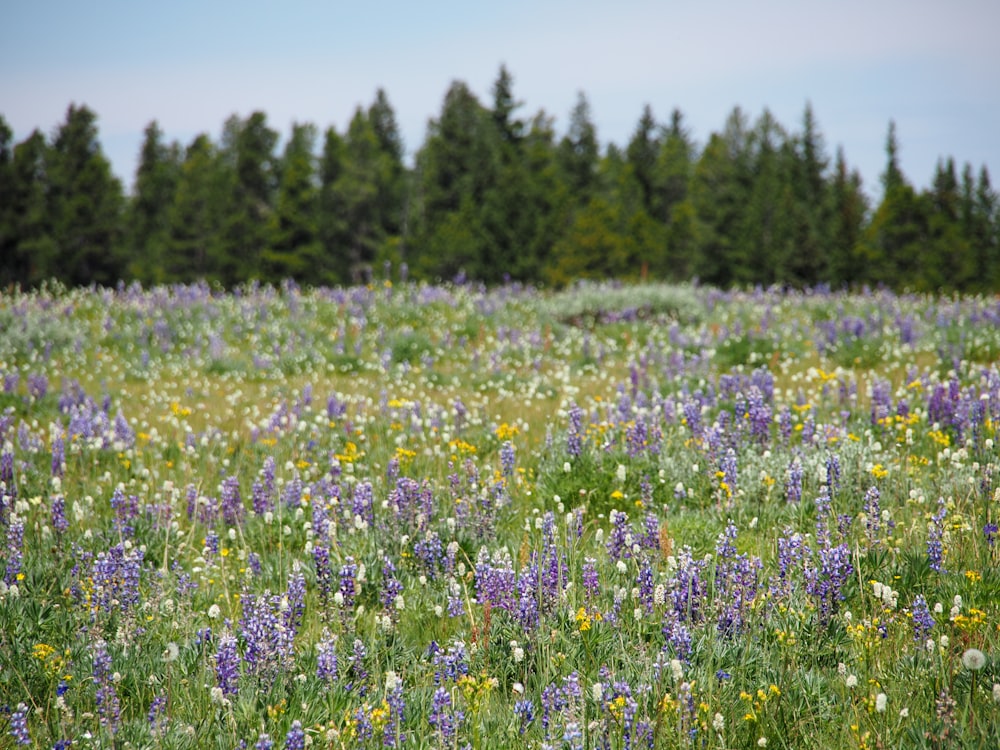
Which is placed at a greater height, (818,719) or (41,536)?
(41,536)

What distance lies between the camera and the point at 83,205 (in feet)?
142

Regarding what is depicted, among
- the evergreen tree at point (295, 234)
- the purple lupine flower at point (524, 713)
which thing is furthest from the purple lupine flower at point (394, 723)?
the evergreen tree at point (295, 234)

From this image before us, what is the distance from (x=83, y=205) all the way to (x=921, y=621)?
49.4 m

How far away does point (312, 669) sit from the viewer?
332 centimetres

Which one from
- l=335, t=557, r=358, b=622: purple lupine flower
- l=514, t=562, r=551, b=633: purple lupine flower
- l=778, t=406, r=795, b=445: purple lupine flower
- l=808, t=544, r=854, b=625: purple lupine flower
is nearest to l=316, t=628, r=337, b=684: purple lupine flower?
l=335, t=557, r=358, b=622: purple lupine flower

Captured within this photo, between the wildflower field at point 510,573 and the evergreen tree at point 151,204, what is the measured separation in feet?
142

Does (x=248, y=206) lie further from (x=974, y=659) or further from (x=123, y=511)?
(x=974, y=659)

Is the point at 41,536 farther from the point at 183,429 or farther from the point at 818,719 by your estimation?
the point at 818,719

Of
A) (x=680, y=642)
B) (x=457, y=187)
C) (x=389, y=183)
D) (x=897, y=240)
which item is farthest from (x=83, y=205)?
(x=897, y=240)

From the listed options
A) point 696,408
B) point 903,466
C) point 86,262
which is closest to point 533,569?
point 696,408

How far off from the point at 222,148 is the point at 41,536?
59905 millimetres

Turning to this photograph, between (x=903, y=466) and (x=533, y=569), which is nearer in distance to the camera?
(x=533, y=569)

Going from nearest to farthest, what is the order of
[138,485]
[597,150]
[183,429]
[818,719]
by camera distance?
[818,719], [138,485], [183,429], [597,150]

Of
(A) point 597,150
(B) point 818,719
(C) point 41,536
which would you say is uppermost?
(A) point 597,150
